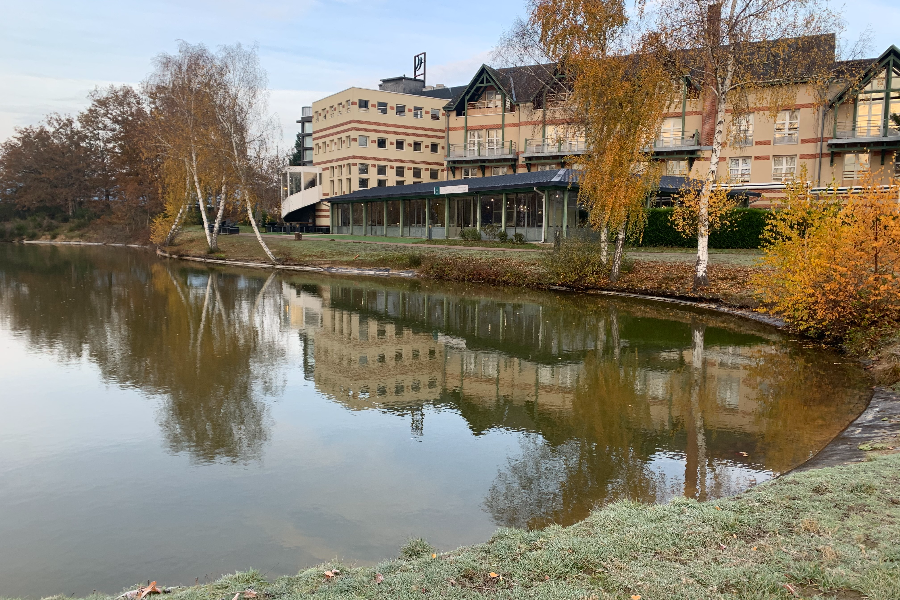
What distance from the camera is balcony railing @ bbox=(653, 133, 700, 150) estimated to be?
3984 centimetres

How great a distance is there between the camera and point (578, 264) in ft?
82.1

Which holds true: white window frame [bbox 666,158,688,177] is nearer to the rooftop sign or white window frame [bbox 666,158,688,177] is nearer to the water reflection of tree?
the rooftop sign

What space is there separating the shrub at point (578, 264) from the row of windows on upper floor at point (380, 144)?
31412mm

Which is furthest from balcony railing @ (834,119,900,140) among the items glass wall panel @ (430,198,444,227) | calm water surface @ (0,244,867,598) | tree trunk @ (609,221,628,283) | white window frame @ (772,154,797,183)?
calm water surface @ (0,244,867,598)

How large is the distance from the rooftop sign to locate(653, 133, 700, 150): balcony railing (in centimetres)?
A: 1197

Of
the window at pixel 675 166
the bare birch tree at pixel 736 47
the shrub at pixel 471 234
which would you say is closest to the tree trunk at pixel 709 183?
the bare birch tree at pixel 736 47

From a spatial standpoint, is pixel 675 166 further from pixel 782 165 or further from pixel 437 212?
pixel 437 212

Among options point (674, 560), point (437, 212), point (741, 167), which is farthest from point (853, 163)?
point (674, 560)

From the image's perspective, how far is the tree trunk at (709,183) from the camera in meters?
19.5

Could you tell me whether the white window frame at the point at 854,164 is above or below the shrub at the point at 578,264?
above

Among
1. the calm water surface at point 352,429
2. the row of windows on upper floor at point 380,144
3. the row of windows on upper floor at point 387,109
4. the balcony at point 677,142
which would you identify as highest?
the row of windows on upper floor at point 387,109

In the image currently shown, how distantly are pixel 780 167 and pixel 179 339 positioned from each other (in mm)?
35879

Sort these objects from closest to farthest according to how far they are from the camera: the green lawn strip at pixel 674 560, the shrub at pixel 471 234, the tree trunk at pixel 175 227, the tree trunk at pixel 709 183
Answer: the green lawn strip at pixel 674 560, the tree trunk at pixel 709 183, the shrub at pixel 471 234, the tree trunk at pixel 175 227

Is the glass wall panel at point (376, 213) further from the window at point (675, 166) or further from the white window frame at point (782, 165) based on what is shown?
the white window frame at point (782, 165)
